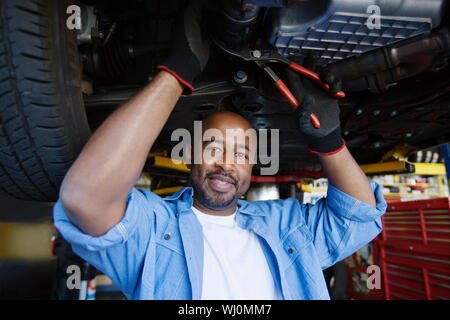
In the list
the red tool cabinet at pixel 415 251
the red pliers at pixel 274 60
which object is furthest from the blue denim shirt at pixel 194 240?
the red tool cabinet at pixel 415 251

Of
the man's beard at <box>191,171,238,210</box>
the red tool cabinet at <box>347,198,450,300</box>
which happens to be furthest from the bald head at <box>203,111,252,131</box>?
the red tool cabinet at <box>347,198,450,300</box>

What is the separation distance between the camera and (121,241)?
648 millimetres

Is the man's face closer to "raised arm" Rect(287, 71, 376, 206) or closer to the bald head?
the bald head

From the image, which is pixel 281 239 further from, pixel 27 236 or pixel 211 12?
pixel 27 236

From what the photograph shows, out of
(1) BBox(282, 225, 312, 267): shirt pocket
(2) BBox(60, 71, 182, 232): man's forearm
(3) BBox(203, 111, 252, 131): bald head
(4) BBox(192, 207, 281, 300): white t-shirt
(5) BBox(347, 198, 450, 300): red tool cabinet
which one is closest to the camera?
(2) BBox(60, 71, 182, 232): man's forearm

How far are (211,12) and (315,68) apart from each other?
0.36m

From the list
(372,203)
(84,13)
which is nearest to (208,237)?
(372,203)

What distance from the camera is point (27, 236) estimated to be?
5.38 ft

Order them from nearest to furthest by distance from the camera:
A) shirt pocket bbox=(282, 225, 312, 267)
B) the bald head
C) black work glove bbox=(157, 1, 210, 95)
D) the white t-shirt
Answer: black work glove bbox=(157, 1, 210, 95)
the white t-shirt
shirt pocket bbox=(282, 225, 312, 267)
the bald head

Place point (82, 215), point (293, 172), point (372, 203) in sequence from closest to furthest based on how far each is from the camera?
point (82, 215) < point (372, 203) < point (293, 172)

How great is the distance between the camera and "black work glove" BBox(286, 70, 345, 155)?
83 centimetres

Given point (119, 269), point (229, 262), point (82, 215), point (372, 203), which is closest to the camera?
point (82, 215)

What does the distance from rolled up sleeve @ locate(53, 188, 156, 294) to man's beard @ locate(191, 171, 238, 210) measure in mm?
224

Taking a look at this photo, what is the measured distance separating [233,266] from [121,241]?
36cm
